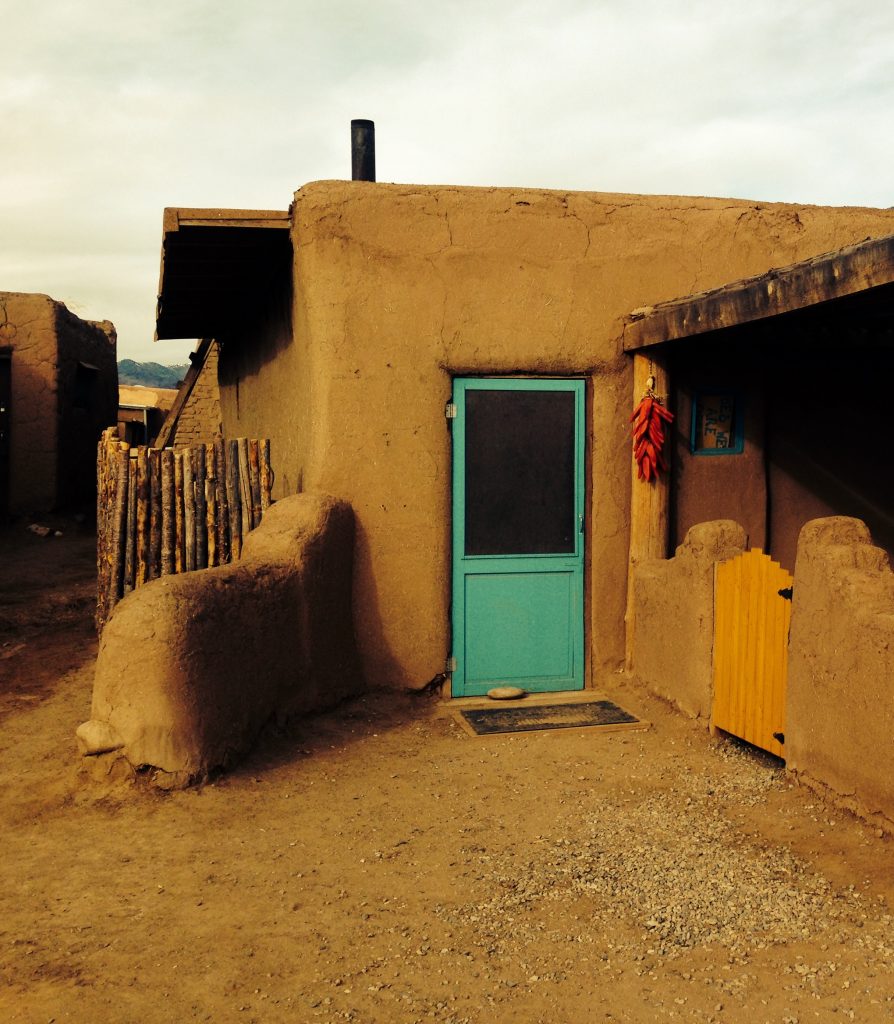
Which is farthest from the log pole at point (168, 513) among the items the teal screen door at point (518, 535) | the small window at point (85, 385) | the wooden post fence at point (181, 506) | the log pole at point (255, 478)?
the small window at point (85, 385)

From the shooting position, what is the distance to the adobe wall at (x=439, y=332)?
6.24 meters

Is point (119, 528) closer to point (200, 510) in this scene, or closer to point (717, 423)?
point (200, 510)

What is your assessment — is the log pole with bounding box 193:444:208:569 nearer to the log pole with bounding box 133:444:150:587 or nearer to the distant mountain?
the log pole with bounding box 133:444:150:587

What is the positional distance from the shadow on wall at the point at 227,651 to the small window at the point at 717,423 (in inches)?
97.5

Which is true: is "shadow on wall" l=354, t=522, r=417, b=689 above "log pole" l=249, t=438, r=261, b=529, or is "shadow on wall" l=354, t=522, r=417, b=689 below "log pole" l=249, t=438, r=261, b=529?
below

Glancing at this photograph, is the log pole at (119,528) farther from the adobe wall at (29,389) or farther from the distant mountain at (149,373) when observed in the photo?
the distant mountain at (149,373)

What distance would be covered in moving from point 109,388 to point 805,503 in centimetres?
1322

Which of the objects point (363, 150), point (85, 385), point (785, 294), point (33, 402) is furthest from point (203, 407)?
point (785, 294)

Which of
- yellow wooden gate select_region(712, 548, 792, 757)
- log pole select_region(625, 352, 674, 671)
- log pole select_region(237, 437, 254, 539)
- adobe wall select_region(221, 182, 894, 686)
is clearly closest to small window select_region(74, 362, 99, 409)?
log pole select_region(237, 437, 254, 539)

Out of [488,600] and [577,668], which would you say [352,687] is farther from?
[577,668]

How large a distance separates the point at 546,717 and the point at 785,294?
9.59 ft

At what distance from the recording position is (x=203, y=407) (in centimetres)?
1342

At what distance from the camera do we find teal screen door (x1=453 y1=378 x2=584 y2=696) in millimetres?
6504

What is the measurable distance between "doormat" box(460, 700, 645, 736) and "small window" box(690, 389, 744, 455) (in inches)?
73.6
